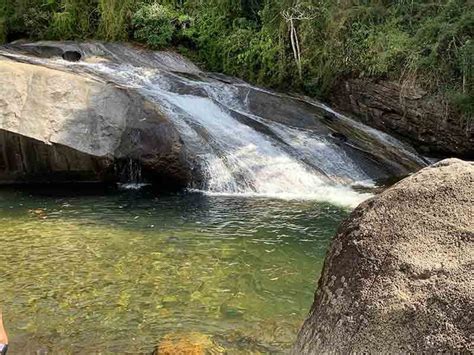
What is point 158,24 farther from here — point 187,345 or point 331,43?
point 187,345

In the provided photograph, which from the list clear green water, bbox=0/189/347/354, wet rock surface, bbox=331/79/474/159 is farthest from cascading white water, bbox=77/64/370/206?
wet rock surface, bbox=331/79/474/159

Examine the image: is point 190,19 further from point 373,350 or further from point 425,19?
point 373,350

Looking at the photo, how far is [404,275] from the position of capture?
271cm

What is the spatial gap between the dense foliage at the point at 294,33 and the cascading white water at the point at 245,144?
4.51ft

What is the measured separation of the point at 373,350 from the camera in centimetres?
260

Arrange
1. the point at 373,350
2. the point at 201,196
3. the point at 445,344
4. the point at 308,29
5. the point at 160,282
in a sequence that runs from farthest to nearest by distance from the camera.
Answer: the point at 308,29 < the point at 201,196 < the point at 160,282 < the point at 373,350 < the point at 445,344

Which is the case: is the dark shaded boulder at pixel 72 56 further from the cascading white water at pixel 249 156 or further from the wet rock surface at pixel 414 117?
the wet rock surface at pixel 414 117

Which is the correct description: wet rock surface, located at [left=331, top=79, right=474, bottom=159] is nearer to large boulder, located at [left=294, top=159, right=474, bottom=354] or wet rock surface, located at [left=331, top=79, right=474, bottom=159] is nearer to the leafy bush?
the leafy bush

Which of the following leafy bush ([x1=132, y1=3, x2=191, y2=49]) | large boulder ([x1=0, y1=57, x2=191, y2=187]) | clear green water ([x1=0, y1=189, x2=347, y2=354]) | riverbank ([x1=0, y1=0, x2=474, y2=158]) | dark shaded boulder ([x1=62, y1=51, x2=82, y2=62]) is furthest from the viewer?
leafy bush ([x1=132, y1=3, x2=191, y2=49])

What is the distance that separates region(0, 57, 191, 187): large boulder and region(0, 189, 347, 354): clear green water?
1.37 metres

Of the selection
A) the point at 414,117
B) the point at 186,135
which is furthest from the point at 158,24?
the point at 414,117

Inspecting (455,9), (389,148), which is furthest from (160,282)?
(455,9)

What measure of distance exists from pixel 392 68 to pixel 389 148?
1942mm

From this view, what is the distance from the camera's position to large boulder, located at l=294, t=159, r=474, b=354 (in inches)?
98.7
